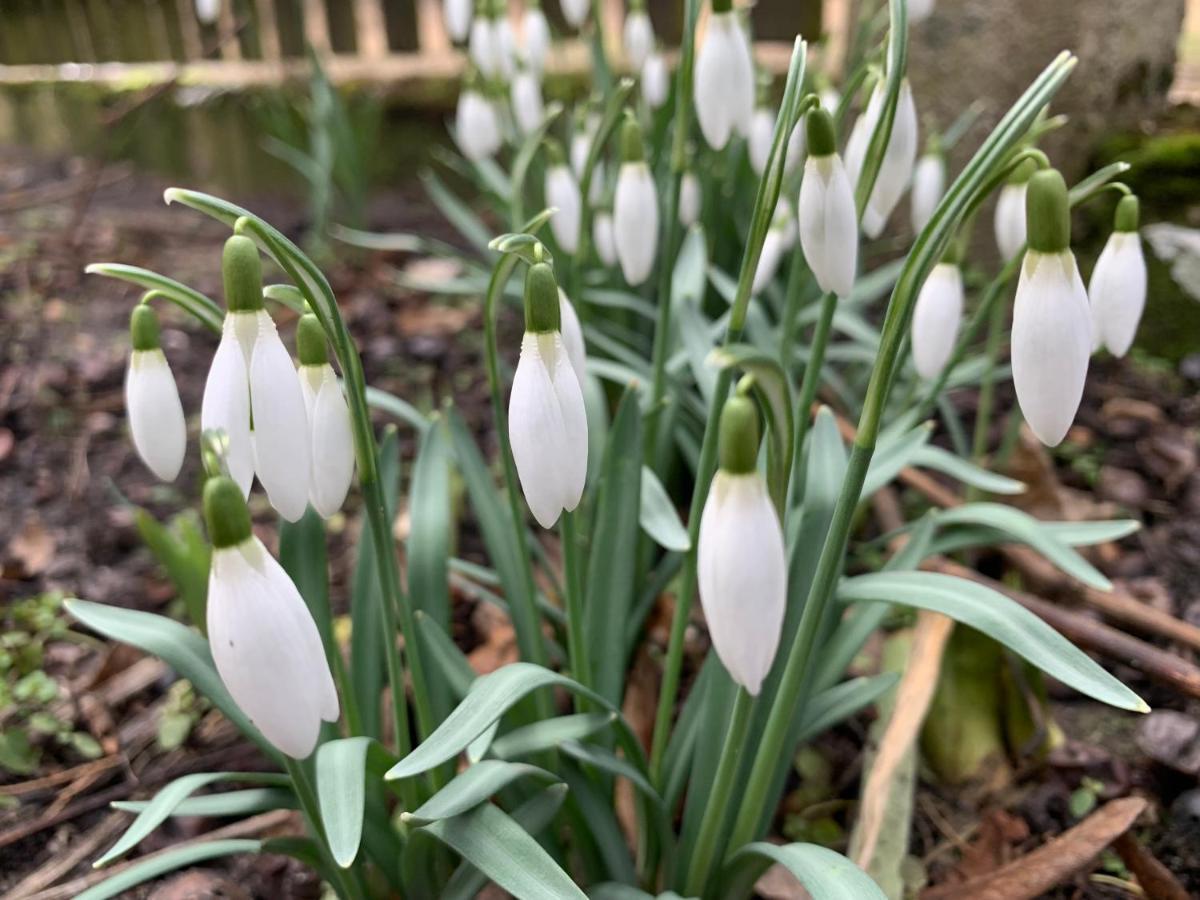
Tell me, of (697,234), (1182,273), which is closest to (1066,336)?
(697,234)

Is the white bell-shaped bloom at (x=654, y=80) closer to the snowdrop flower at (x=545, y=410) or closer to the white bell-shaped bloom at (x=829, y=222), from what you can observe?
the white bell-shaped bloom at (x=829, y=222)

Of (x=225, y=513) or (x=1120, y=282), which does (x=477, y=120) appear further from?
(x=225, y=513)

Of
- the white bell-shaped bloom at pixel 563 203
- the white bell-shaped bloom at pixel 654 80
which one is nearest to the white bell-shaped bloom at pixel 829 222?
the white bell-shaped bloom at pixel 563 203

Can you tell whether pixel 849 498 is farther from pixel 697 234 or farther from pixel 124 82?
pixel 124 82

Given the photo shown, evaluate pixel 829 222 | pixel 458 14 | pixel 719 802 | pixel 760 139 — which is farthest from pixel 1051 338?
pixel 458 14

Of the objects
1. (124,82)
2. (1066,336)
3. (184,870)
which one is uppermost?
(124,82)

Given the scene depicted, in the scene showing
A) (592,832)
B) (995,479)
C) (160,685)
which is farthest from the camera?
(160,685)

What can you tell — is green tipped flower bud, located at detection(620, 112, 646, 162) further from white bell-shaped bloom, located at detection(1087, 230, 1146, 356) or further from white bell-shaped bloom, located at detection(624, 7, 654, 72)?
white bell-shaped bloom, located at detection(624, 7, 654, 72)
